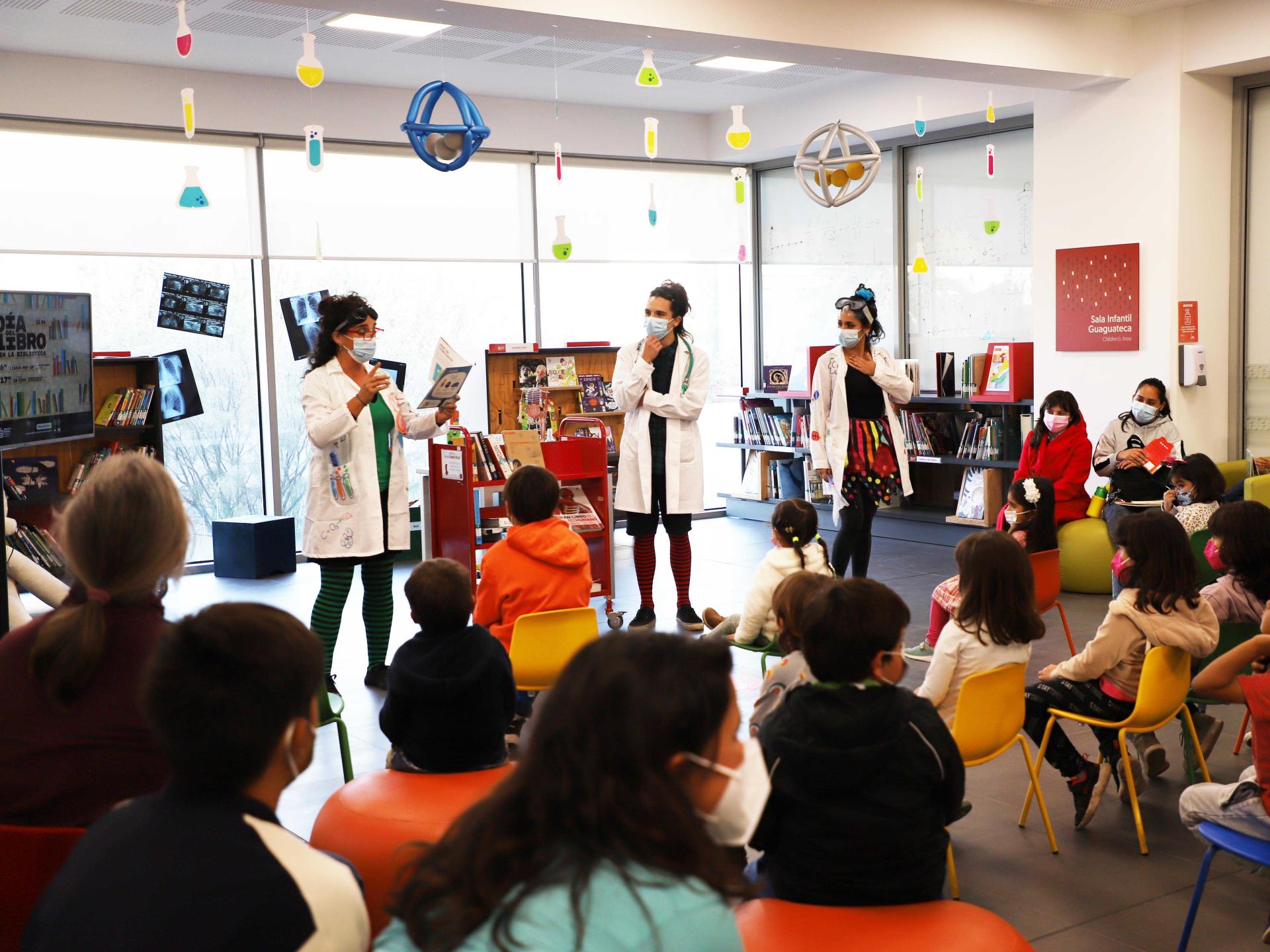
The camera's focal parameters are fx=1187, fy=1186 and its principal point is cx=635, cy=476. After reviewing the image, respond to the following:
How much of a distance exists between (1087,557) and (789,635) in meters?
4.21

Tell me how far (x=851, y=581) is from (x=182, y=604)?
566 cm

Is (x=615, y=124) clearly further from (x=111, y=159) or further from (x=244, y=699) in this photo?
(x=244, y=699)

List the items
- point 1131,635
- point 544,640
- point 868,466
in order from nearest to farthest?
1. point 1131,635
2. point 544,640
3. point 868,466

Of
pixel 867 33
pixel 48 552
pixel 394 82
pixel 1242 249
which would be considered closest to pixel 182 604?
pixel 48 552

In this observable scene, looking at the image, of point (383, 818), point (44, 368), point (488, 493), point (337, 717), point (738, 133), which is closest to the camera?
point (383, 818)

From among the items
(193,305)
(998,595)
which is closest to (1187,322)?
(998,595)

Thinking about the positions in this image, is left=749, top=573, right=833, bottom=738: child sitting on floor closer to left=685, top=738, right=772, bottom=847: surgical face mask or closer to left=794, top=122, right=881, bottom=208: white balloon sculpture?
left=685, top=738, right=772, bottom=847: surgical face mask

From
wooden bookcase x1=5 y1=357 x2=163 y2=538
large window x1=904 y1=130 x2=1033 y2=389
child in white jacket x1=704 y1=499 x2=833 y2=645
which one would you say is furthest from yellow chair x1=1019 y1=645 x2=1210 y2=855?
large window x1=904 y1=130 x2=1033 y2=389

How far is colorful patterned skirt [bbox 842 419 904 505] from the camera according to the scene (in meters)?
5.91

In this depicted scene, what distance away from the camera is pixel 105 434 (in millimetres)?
7461

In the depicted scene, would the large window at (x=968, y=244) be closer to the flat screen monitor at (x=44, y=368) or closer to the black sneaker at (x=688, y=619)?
the black sneaker at (x=688, y=619)

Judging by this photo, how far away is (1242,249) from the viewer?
7.50m

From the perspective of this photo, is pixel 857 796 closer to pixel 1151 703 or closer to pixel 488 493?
pixel 1151 703

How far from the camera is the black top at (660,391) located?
19.5 ft
